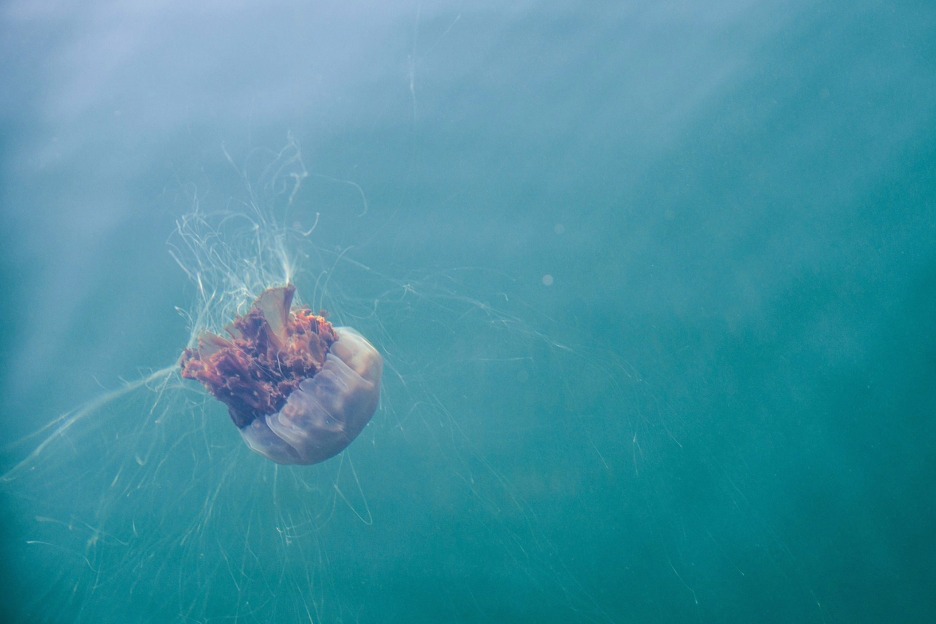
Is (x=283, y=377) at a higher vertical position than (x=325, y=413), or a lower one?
higher

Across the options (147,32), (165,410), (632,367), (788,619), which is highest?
(147,32)

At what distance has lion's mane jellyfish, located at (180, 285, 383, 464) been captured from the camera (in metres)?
2.55

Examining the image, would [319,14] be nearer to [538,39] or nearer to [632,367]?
[538,39]

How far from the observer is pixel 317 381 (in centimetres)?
262

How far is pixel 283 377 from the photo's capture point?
256 cm

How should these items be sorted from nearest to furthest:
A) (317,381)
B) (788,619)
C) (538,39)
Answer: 1. (317,381)
2. (788,619)
3. (538,39)

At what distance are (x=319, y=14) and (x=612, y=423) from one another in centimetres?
293

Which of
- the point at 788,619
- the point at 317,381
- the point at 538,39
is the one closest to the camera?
the point at 317,381

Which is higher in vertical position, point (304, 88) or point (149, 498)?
point (304, 88)

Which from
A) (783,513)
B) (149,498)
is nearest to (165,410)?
(149,498)

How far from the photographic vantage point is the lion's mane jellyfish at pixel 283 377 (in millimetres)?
2555

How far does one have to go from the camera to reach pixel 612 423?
3.16 metres

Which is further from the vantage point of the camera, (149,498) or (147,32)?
(147,32)

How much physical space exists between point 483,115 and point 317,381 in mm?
1795
